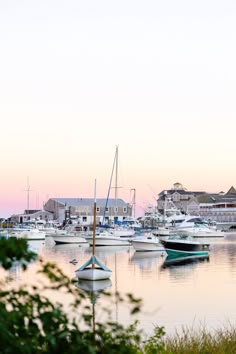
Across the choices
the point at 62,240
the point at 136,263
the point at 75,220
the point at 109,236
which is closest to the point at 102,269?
the point at 136,263

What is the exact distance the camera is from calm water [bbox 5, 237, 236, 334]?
22.9 m

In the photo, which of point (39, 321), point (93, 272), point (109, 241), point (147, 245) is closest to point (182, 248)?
point (147, 245)

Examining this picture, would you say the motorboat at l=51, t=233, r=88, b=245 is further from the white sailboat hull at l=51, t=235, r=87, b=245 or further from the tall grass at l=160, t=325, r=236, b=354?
the tall grass at l=160, t=325, r=236, b=354

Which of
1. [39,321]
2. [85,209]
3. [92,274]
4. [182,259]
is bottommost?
[182,259]

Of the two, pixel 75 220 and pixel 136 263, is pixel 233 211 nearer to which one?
pixel 75 220

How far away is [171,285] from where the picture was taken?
35.1 meters

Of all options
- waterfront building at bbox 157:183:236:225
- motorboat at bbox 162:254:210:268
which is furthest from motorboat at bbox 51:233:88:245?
waterfront building at bbox 157:183:236:225

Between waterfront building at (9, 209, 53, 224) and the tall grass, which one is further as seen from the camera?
waterfront building at (9, 209, 53, 224)

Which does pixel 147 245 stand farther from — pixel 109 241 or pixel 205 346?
pixel 205 346


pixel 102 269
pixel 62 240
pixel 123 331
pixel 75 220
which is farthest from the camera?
pixel 75 220

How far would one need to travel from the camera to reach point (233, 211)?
16838cm

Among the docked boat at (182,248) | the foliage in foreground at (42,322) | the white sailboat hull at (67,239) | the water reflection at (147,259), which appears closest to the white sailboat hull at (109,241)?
the white sailboat hull at (67,239)

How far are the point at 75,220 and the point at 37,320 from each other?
424 ft

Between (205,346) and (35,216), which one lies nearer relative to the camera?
(205,346)
